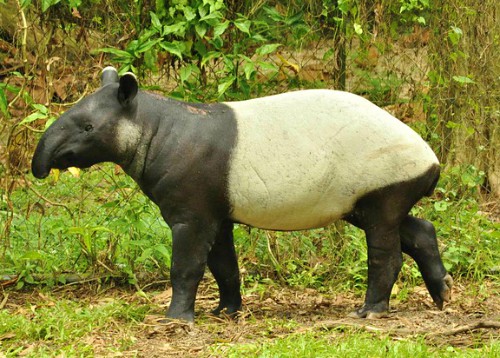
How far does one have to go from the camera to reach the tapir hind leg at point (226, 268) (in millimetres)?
6082

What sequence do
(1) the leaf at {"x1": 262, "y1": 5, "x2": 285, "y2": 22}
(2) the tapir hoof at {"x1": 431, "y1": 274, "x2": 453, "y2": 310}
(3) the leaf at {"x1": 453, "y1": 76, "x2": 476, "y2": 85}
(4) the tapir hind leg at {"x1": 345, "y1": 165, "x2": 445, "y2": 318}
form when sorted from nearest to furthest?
(4) the tapir hind leg at {"x1": 345, "y1": 165, "x2": 445, "y2": 318}
(2) the tapir hoof at {"x1": 431, "y1": 274, "x2": 453, "y2": 310}
(1) the leaf at {"x1": 262, "y1": 5, "x2": 285, "y2": 22}
(3) the leaf at {"x1": 453, "y1": 76, "x2": 476, "y2": 85}

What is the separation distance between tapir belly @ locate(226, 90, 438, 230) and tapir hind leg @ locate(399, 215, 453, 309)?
0.49 m

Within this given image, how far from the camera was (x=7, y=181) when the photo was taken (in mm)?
7039

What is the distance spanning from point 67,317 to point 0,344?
0.57 m

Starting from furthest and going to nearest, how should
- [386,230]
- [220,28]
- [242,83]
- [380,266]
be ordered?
[242,83] < [220,28] < [380,266] < [386,230]

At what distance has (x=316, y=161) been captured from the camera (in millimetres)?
5695

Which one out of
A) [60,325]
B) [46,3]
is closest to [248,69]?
[46,3]

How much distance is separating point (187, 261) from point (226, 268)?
490 mm

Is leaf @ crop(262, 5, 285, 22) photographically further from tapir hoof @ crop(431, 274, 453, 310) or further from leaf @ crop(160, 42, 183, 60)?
tapir hoof @ crop(431, 274, 453, 310)

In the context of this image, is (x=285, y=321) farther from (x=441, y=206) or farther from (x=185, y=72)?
(x=441, y=206)

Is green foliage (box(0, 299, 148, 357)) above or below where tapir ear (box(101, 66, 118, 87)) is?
below

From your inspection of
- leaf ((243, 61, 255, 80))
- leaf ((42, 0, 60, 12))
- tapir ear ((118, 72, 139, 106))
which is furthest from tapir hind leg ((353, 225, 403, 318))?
leaf ((42, 0, 60, 12))

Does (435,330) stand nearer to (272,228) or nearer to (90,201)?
(272,228)

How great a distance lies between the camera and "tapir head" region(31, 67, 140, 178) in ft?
18.4
